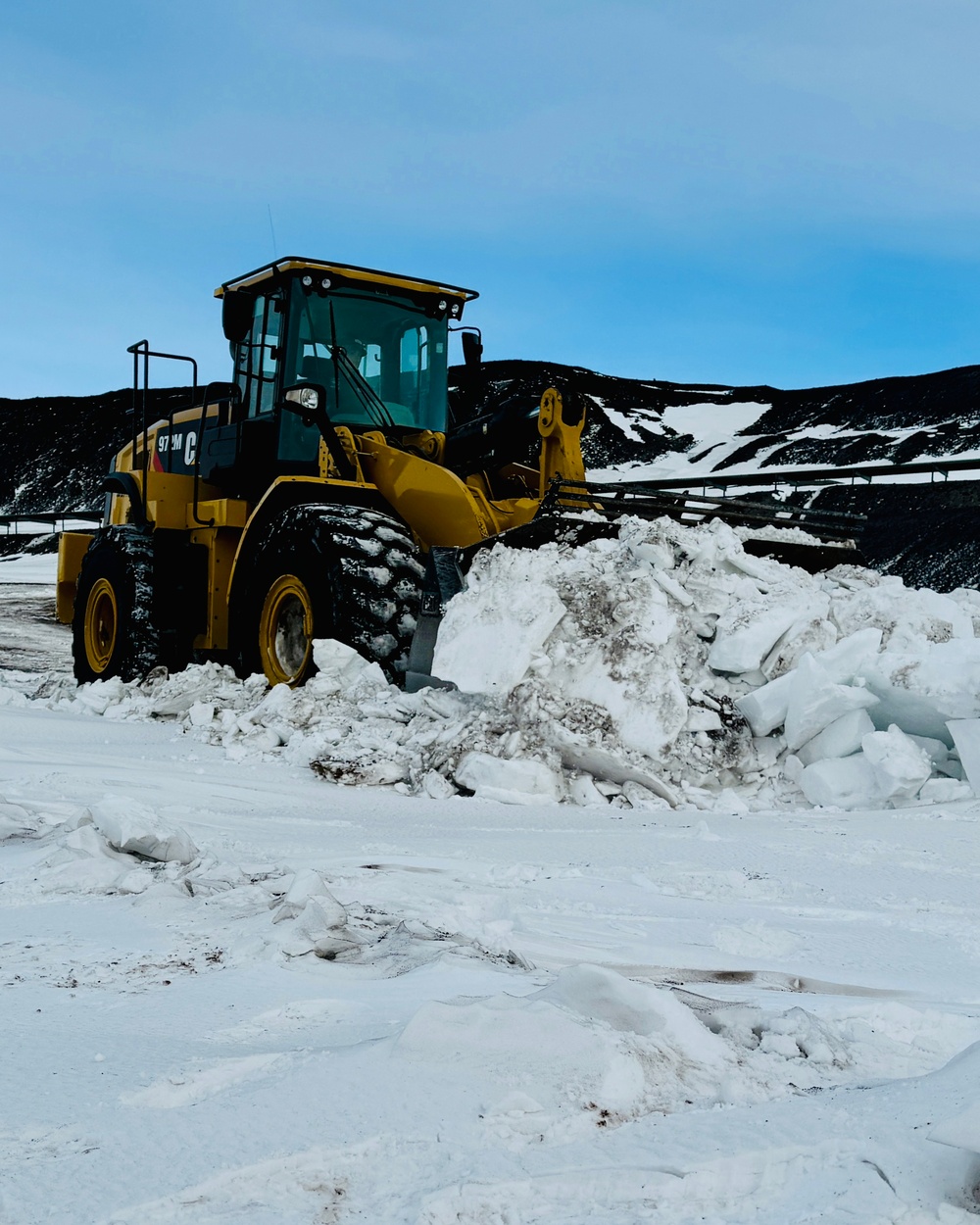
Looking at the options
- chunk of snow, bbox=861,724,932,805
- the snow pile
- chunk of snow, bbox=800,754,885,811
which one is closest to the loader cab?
the snow pile

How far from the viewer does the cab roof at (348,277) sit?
26.7 feet

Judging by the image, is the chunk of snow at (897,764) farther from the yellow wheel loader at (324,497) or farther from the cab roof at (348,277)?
the cab roof at (348,277)

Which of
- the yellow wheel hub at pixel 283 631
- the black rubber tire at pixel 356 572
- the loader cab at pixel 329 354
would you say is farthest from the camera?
the loader cab at pixel 329 354

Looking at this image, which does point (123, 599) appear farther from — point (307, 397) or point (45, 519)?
point (45, 519)

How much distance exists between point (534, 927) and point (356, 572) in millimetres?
3895

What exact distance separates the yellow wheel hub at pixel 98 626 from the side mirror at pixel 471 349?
3342mm

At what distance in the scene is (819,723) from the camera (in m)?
5.47

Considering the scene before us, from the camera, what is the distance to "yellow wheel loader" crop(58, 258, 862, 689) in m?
6.96

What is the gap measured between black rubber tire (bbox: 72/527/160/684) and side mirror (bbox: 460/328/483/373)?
8.84 ft

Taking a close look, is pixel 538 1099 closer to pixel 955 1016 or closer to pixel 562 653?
pixel 955 1016

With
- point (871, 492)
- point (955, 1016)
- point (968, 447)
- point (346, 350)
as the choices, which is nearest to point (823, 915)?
point (955, 1016)

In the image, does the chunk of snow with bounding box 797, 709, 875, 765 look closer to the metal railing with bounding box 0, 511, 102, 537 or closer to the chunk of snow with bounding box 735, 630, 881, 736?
the chunk of snow with bounding box 735, 630, 881, 736

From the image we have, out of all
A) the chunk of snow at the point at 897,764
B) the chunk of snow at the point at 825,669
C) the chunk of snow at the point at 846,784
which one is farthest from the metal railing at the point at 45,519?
the chunk of snow at the point at 897,764

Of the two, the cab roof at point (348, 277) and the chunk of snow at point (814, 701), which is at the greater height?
the cab roof at point (348, 277)
